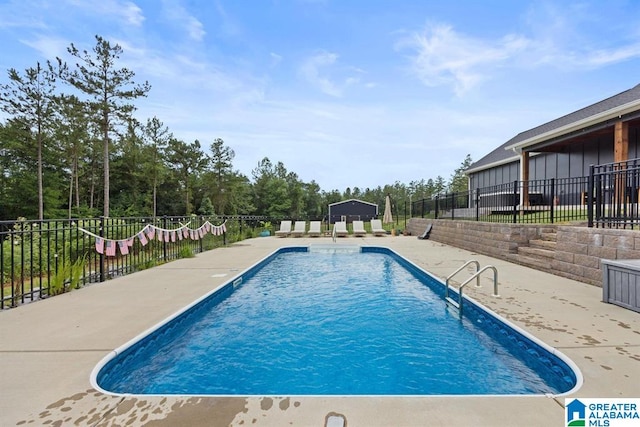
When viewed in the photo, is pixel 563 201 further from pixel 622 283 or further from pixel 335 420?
pixel 335 420

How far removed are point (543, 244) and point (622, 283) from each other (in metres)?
3.27

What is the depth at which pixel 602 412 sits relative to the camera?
2031 millimetres

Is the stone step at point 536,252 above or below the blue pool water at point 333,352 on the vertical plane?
above

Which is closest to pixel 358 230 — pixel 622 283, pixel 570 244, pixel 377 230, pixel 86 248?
pixel 377 230

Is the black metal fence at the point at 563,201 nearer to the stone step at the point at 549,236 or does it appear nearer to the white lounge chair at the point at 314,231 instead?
the stone step at the point at 549,236

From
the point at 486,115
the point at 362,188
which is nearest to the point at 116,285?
the point at 486,115

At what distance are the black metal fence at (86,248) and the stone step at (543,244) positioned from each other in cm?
837

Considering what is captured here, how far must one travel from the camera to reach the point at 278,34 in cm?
1261

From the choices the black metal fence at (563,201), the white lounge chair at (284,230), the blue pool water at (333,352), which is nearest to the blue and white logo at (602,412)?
the blue pool water at (333,352)

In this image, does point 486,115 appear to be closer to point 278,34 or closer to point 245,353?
point 278,34

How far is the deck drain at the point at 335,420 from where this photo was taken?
1.83 meters

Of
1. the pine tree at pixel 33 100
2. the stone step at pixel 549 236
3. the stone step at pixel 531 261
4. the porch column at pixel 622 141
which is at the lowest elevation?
the stone step at pixel 531 261

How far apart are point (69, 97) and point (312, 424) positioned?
2526 cm

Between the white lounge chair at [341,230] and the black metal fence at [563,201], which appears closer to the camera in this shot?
the black metal fence at [563,201]
